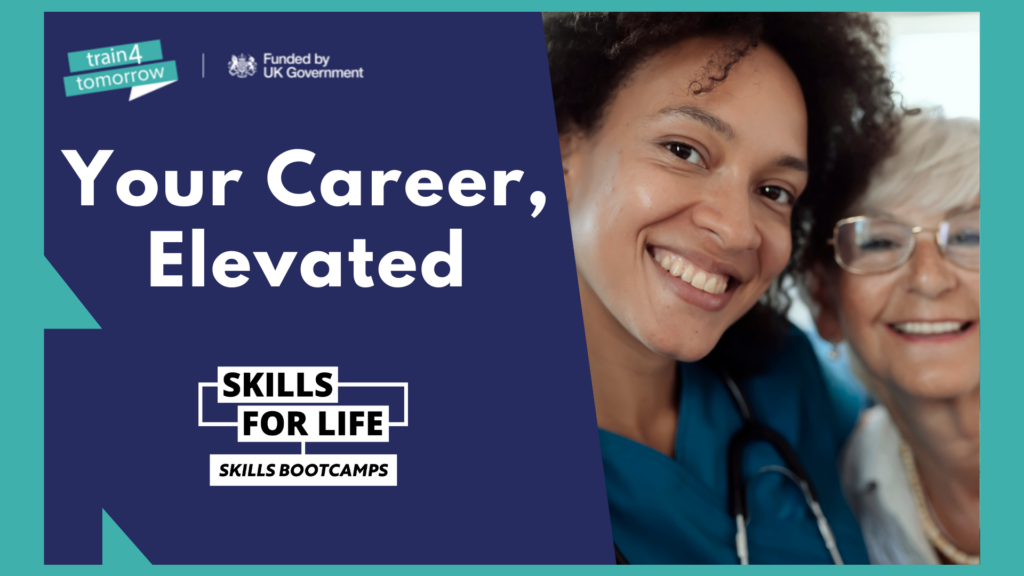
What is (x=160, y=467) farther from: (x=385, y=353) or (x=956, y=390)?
(x=956, y=390)

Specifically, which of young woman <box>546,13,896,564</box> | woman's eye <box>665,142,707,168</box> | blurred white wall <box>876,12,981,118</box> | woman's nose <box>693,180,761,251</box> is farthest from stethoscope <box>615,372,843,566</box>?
blurred white wall <box>876,12,981,118</box>

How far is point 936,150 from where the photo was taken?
156 cm

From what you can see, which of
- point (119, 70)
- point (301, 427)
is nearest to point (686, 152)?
point (301, 427)

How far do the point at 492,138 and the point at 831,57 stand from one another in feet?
2.75

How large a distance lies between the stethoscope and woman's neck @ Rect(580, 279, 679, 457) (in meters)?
0.16

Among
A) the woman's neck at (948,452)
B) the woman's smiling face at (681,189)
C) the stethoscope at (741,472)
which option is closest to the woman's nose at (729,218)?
the woman's smiling face at (681,189)

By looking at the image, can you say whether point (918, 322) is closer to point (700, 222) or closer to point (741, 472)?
point (741, 472)

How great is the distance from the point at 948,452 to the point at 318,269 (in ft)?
5.25

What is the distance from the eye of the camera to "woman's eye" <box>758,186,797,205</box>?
1.46 metres

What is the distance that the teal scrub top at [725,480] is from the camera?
146 cm

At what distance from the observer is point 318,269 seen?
4.69 ft

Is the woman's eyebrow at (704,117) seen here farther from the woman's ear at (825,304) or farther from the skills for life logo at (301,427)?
the skills for life logo at (301,427)

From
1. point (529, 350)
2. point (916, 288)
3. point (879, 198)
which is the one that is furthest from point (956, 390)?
point (529, 350)

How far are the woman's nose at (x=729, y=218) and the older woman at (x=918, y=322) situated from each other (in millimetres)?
437
